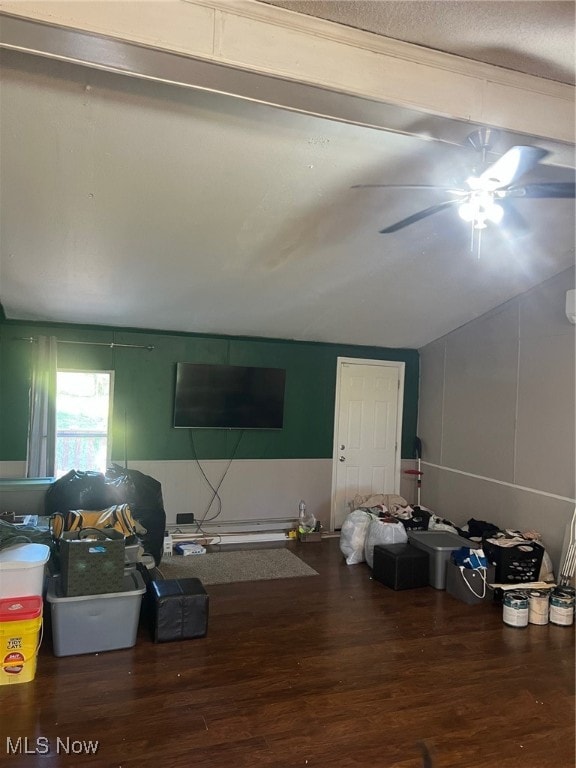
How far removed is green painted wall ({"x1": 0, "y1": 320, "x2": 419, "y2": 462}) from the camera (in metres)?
5.19

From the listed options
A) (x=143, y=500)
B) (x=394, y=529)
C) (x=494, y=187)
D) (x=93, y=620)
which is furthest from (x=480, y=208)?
(x=143, y=500)

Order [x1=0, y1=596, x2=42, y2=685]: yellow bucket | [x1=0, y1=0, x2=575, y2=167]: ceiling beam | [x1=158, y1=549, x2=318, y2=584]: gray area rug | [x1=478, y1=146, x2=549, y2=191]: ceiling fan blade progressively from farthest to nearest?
[x1=158, y1=549, x2=318, y2=584]: gray area rug, [x1=0, y1=596, x2=42, y2=685]: yellow bucket, [x1=478, y1=146, x2=549, y2=191]: ceiling fan blade, [x1=0, y1=0, x2=575, y2=167]: ceiling beam

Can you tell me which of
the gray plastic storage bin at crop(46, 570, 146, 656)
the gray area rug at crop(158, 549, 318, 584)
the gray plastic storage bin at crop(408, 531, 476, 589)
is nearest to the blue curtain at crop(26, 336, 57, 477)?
the gray area rug at crop(158, 549, 318, 584)

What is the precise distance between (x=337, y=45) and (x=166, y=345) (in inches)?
153

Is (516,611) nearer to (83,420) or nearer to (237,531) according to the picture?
(237,531)

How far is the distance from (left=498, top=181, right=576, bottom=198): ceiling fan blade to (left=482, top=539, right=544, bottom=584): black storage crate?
2.87 meters

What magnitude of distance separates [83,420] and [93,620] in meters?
2.64

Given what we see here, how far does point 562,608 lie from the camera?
3.87 m

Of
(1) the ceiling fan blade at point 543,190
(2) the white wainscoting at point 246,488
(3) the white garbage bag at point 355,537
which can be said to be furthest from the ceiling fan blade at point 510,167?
(2) the white wainscoting at point 246,488

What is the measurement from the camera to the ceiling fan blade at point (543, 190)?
101 inches

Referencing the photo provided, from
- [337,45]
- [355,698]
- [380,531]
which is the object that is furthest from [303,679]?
[337,45]

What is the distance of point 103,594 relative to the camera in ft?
10.5

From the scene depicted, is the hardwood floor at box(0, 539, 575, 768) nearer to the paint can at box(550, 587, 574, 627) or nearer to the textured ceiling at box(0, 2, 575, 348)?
the paint can at box(550, 587, 574, 627)

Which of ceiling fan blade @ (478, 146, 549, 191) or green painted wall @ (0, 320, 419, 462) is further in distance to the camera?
green painted wall @ (0, 320, 419, 462)
